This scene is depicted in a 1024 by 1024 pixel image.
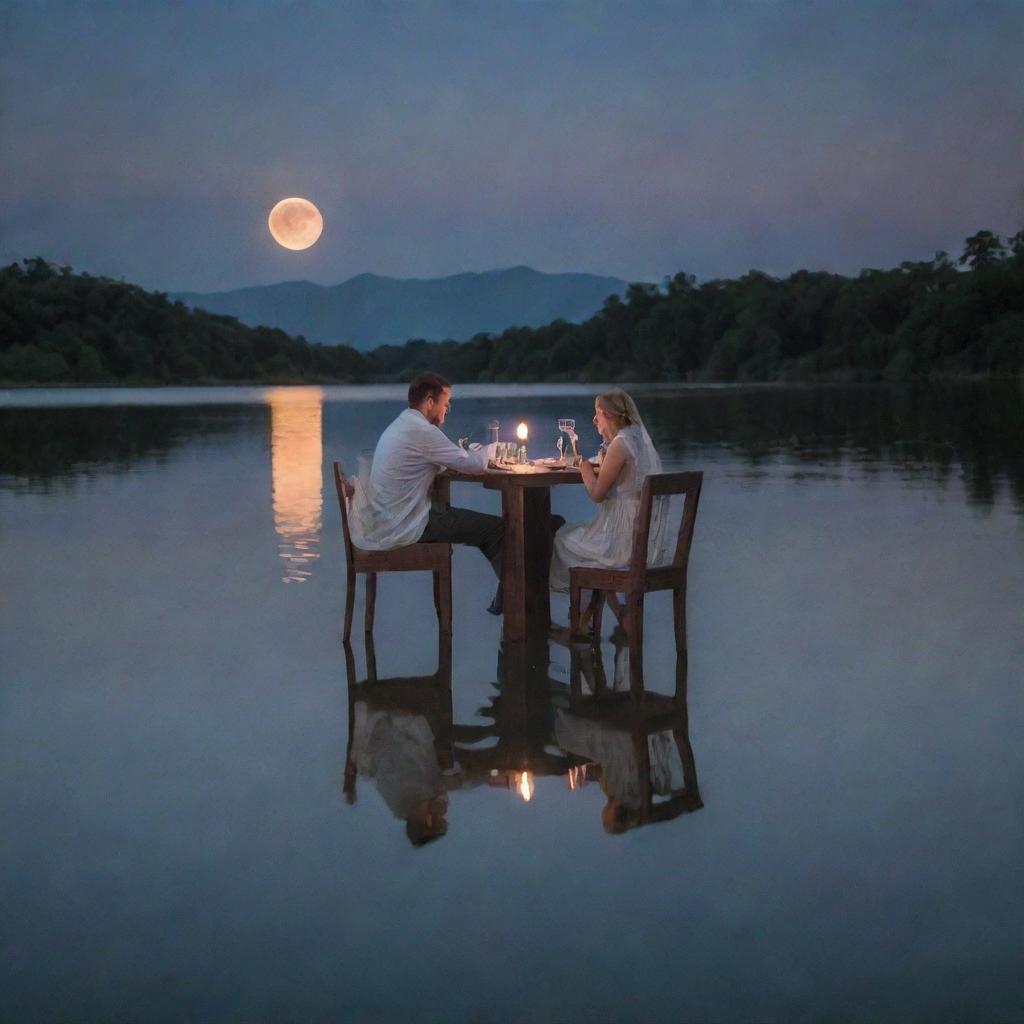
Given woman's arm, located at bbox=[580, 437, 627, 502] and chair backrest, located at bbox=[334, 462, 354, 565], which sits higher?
woman's arm, located at bbox=[580, 437, 627, 502]

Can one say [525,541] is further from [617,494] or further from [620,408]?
[620,408]

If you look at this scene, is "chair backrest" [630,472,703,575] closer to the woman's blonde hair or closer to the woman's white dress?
the woman's white dress

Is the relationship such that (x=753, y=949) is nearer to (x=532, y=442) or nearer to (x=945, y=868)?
(x=945, y=868)

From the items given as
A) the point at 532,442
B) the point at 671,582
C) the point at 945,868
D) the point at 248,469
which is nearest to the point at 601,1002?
the point at 945,868

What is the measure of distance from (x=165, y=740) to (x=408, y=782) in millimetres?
1083

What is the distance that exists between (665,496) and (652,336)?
451 feet

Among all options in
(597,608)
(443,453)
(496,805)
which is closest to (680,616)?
(597,608)

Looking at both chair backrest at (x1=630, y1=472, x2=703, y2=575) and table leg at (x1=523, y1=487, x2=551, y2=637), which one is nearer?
chair backrest at (x1=630, y1=472, x2=703, y2=575)

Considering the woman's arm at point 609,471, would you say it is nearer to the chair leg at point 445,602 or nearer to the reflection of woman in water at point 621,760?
the chair leg at point 445,602

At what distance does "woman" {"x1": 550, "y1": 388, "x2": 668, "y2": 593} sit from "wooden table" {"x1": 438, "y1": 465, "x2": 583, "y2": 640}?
9.9 inches

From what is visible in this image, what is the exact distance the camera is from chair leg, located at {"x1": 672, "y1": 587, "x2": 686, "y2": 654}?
7203mm

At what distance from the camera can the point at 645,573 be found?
692 cm

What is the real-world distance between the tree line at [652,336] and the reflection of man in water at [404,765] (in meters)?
80.8

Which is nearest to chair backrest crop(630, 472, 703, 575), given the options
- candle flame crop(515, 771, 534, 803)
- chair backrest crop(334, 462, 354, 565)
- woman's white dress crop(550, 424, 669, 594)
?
woman's white dress crop(550, 424, 669, 594)
